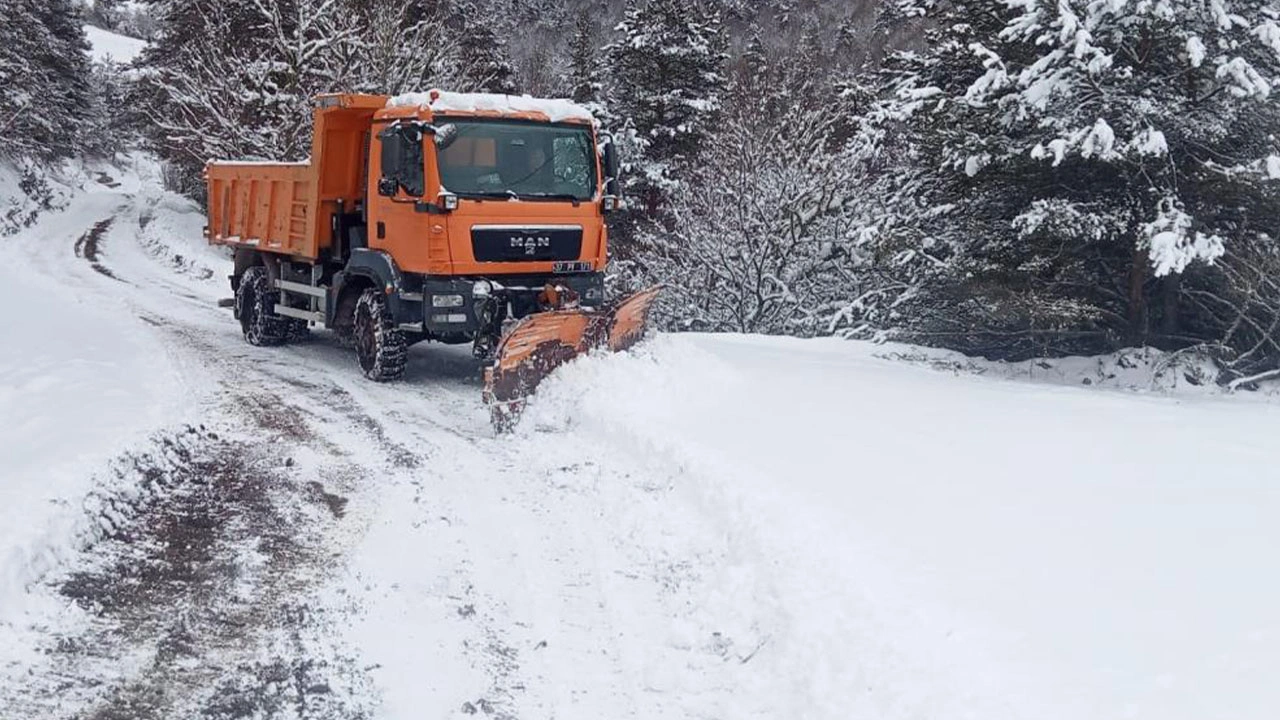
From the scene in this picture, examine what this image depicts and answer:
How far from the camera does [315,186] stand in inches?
430

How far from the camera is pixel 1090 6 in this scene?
32.3 feet

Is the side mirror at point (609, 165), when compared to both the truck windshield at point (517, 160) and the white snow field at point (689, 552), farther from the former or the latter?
the white snow field at point (689, 552)

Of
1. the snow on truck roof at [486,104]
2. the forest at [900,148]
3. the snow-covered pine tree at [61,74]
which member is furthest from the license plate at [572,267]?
the snow-covered pine tree at [61,74]

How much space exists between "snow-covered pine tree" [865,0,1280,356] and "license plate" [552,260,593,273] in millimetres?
4525

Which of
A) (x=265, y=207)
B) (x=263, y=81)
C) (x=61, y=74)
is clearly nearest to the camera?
(x=265, y=207)

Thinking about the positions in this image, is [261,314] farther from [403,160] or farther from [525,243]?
[525,243]

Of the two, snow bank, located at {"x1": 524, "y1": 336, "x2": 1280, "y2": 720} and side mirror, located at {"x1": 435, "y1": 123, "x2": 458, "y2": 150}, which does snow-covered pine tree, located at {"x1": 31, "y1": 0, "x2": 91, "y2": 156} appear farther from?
snow bank, located at {"x1": 524, "y1": 336, "x2": 1280, "y2": 720}

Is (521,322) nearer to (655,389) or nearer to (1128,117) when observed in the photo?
(655,389)

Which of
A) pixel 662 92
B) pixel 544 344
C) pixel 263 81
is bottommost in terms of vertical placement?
pixel 544 344

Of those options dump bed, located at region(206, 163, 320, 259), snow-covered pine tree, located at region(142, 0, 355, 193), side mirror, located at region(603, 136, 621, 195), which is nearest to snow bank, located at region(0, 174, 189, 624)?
dump bed, located at region(206, 163, 320, 259)

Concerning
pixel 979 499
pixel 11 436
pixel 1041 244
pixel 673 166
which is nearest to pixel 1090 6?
pixel 1041 244

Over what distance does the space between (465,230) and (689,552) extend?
16.5 ft

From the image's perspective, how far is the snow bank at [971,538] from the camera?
3.68m

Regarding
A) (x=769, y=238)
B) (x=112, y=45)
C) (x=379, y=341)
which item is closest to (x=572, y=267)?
(x=379, y=341)
